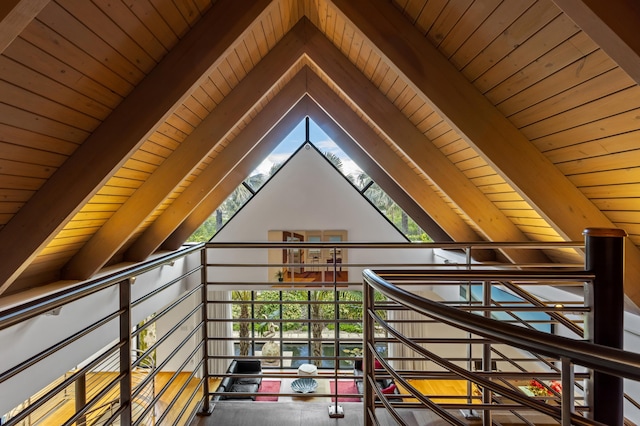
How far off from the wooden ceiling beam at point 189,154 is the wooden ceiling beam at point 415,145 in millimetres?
218

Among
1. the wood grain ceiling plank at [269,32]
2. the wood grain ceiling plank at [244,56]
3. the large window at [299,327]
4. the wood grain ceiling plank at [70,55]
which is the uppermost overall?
the wood grain ceiling plank at [269,32]

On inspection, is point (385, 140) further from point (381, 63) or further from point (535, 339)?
point (535, 339)

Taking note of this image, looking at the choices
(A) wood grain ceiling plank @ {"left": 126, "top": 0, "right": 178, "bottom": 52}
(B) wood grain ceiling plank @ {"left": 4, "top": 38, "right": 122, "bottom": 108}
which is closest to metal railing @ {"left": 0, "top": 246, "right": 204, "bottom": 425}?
(B) wood grain ceiling plank @ {"left": 4, "top": 38, "right": 122, "bottom": 108}

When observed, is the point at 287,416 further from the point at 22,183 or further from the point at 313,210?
the point at 313,210

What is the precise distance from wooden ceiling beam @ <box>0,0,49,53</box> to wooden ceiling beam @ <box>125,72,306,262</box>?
2.41 m

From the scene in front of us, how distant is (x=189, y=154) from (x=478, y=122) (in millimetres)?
2136

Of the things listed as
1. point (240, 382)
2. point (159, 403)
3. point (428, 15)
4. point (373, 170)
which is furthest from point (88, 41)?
point (159, 403)

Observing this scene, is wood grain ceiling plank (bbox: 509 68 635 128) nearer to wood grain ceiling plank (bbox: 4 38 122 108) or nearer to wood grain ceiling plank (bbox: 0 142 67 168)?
wood grain ceiling plank (bbox: 4 38 122 108)

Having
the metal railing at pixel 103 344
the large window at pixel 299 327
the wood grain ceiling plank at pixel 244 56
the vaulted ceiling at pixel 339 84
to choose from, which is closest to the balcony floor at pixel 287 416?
the metal railing at pixel 103 344

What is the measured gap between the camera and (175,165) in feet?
9.43

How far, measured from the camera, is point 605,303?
1.18 metres

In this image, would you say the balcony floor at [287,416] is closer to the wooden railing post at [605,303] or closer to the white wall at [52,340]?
the wooden railing post at [605,303]

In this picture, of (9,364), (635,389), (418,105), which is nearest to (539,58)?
(418,105)

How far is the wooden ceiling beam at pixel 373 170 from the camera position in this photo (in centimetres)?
451
